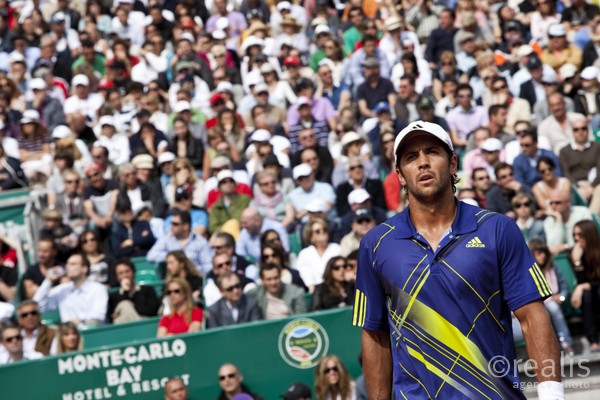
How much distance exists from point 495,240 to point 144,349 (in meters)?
6.93

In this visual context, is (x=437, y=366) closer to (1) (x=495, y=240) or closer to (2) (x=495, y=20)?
(1) (x=495, y=240)

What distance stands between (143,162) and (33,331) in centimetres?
390

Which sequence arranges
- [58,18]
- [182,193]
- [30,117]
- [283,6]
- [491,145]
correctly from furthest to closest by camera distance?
[58,18] → [283,6] → [30,117] → [182,193] → [491,145]

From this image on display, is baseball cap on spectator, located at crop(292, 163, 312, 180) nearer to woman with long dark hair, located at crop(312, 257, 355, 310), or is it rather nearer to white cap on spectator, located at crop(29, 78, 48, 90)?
woman with long dark hair, located at crop(312, 257, 355, 310)

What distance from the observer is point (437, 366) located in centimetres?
491

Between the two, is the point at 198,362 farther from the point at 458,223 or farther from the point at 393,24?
the point at 393,24

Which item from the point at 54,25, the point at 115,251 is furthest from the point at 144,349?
the point at 54,25

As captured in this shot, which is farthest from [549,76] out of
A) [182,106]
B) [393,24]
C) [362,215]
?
[182,106]

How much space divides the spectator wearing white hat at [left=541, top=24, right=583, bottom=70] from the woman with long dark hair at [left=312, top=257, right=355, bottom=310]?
22.0 feet

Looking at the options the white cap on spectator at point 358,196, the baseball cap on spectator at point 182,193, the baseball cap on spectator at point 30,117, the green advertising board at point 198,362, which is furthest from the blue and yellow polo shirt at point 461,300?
the baseball cap on spectator at point 30,117

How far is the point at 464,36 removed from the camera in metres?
18.4

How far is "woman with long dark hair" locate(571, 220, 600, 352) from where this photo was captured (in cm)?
1138

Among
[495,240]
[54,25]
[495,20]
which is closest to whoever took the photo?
[495,240]

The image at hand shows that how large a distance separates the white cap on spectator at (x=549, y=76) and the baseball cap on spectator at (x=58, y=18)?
29.9 ft
